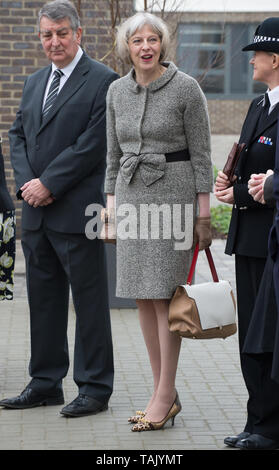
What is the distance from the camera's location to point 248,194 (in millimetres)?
4738

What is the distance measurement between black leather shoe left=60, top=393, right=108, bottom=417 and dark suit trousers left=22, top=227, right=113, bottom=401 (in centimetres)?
3

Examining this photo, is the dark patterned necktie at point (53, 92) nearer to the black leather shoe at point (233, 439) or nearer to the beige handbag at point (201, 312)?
the beige handbag at point (201, 312)

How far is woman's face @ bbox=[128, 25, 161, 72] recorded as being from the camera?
508cm

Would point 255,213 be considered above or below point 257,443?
above

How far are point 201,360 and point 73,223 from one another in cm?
193

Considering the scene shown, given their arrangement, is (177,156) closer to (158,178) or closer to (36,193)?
(158,178)

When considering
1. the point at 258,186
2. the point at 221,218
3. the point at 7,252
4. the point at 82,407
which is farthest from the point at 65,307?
the point at 221,218

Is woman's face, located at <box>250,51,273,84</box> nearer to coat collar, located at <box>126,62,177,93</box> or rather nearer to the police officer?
the police officer

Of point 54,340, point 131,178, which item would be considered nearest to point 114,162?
point 131,178

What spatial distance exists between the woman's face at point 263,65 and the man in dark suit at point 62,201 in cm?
107

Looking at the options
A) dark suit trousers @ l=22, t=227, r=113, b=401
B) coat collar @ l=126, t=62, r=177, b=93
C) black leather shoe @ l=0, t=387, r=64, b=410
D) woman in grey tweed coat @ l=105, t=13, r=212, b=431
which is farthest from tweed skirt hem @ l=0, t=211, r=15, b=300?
coat collar @ l=126, t=62, r=177, b=93

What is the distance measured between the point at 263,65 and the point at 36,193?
1.47 meters

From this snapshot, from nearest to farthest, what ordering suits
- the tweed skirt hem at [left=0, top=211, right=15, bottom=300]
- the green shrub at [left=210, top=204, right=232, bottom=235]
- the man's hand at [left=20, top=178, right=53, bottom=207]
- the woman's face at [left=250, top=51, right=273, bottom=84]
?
the woman's face at [left=250, top=51, right=273, bottom=84] → the man's hand at [left=20, top=178, right=53, bottom=207] → the tweed skirt hem at [left=0, top=211, right=15, bottom=300] → the green shrub at [left=210, top=204, right=232, bottom=235]

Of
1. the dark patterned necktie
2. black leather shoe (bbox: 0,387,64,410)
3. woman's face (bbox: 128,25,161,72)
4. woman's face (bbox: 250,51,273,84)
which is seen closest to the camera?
woman's face (bbox: 250,51,273,84)
